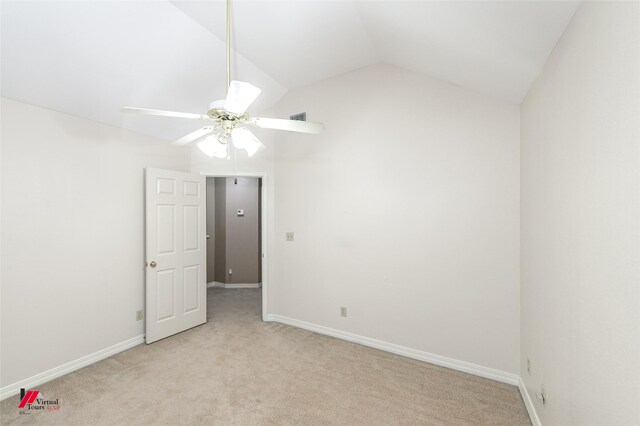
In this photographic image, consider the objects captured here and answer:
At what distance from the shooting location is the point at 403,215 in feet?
9.74

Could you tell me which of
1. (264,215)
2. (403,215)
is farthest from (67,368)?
(403,215)

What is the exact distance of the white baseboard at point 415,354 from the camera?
2.52m

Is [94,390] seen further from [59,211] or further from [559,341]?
[559,341]

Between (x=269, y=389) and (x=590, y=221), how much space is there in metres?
2.39

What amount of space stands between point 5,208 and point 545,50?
389 cm

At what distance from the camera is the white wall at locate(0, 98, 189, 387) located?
2352 mm

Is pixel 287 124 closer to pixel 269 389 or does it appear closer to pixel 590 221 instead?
pixel 590 221

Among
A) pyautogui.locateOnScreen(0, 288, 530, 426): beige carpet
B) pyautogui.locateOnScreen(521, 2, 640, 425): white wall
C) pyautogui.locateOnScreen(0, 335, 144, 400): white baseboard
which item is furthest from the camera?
pyautogui.locateOnScreen(0, 335, 144, 400): white baseboard

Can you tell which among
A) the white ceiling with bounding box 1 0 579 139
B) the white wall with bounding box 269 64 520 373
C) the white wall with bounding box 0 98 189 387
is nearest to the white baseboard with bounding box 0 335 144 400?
the white wall with bounding box 0 98 189 387

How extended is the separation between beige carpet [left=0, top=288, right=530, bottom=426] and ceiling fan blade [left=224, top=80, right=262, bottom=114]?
2056mm

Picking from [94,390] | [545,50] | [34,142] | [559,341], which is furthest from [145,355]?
[545,50]

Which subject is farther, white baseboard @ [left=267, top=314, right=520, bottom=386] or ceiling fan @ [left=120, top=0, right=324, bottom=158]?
white baseboard @ [left=267, top=314, right=520, bottom=386]

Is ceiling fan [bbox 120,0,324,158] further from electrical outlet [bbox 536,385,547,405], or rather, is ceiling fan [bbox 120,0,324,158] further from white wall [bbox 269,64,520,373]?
electrical outlet [bbox 536,385,547,405]

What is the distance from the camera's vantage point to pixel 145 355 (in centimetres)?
300
